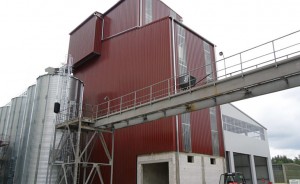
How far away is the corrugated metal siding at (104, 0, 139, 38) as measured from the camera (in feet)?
101

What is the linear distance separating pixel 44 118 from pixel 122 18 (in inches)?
601

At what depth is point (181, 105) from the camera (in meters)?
16.9

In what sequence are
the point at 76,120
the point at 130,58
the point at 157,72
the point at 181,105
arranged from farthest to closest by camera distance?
the point at 130,58 → the point at 157,72 → the point at 76,120 → the point at 181,105

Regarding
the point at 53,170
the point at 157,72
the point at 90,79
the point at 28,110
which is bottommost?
the point at 53,170

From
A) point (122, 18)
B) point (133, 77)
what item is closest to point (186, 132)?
point (133, 77)

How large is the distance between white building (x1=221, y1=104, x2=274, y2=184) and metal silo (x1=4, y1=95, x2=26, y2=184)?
22930mm

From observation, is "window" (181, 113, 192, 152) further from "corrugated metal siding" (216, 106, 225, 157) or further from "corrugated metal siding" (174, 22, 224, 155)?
"corrugated metal siding" (216, 106, 225, 157)

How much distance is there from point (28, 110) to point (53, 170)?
7.62 metres

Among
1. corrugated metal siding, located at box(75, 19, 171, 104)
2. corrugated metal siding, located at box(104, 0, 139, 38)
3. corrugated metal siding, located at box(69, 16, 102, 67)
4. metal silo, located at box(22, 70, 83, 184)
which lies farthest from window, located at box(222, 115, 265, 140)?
metal silo, located at box(22, 70, 83, 184)

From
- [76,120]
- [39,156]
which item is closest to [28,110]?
[39,156]

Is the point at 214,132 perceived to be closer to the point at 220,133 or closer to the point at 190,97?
the point at 220,133

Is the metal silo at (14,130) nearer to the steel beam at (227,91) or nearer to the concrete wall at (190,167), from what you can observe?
the concrete wall at (190,167)

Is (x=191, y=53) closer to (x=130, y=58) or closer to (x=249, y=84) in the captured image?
(x=130, y=58)

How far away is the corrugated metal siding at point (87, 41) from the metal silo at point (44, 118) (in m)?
7.50
